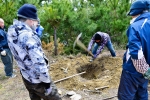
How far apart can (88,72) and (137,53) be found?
2.98 m

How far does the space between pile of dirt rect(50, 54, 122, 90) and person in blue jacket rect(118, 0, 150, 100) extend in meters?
1.53

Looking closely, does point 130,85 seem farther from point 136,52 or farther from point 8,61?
point 8,61

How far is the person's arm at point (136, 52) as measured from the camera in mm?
2191

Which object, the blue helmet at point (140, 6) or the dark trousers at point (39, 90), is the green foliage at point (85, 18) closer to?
the dark trousers at point (39, 90)

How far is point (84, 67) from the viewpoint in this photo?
16.9 ft

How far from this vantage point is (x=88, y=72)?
16.8 feet

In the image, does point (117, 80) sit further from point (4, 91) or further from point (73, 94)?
point (4, 91)

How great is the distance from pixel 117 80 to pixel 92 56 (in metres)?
1.34

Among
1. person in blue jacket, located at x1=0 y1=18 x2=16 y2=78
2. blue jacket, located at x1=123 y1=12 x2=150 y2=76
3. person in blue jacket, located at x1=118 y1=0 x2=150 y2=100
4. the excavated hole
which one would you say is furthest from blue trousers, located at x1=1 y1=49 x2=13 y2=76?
blue jacket, located at x1=123 y1=12 x2=150 y2=76

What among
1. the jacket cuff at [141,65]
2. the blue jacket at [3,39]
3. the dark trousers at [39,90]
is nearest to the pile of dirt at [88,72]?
the blue jacket at [3,39]

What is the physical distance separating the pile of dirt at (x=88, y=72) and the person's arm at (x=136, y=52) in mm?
1836

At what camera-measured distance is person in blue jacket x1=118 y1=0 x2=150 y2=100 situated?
2.22 meters

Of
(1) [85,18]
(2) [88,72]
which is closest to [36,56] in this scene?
(2) [88,72]

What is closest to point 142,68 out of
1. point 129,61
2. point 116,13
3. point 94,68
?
point 129,61
